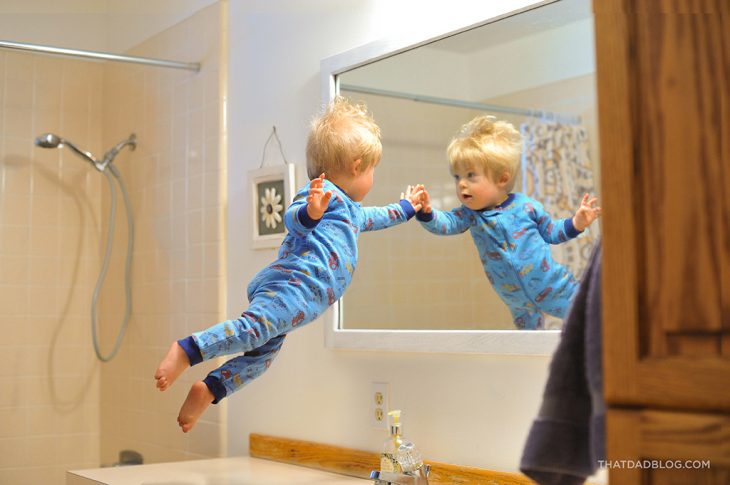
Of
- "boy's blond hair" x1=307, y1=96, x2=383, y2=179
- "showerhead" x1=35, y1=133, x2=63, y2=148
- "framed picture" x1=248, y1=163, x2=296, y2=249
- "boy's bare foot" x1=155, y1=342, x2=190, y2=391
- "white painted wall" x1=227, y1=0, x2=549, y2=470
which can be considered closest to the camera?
"boy's bare foot" x1=155, y1=342, x2=190, y2=391

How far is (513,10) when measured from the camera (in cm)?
171

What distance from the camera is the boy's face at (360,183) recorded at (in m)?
1.67

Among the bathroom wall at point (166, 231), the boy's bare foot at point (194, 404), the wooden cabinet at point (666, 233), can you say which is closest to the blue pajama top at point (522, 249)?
the boy's bare foot at point (194, 404)

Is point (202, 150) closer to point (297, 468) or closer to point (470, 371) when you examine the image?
point (297, 468)

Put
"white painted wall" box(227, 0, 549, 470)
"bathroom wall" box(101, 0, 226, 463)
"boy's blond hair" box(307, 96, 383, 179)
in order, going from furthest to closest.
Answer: "bathroom wall" box(101, 0, 226, 463), "white painted wall" box(227, 0, 549, 470), "boy's blond hair" box(307, 96, 383, 179)

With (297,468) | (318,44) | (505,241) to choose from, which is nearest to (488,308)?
(505,241)

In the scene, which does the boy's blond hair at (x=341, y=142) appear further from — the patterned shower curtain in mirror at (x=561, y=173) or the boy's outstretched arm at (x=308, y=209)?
the patterned shower curtain in mirror at (x=561, y=173)

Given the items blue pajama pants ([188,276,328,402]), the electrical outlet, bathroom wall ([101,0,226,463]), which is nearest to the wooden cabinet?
blue pajama pants ([188,276,328,402])

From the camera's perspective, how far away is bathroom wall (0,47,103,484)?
294cm

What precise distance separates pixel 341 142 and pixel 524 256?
41 cm

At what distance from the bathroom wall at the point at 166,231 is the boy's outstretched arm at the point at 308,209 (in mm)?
985

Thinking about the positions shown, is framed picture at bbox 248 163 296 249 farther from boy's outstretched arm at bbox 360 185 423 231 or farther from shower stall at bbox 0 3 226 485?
boy's outstretched arm at bbox 360 185 423 231

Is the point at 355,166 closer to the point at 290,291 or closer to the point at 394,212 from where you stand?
the point at 394,212

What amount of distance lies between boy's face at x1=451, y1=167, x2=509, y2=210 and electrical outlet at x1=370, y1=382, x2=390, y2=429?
20.7 inches
